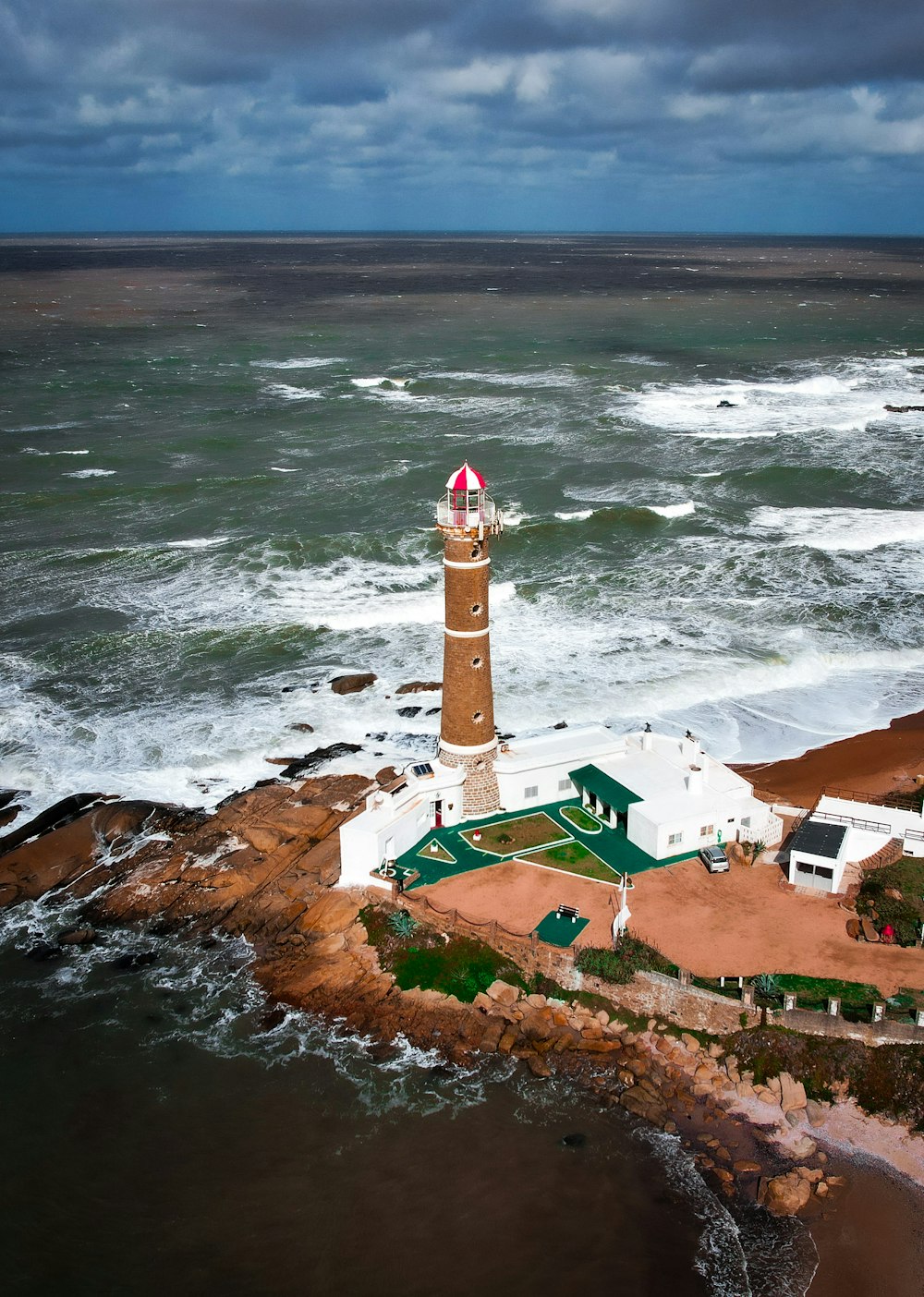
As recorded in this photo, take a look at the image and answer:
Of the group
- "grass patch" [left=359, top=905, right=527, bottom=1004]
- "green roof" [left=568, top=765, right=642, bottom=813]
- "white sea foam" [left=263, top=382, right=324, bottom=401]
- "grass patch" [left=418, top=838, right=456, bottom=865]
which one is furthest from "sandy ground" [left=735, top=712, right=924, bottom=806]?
"white sea foam" [left=263, top=382, right=324, bottom=401]

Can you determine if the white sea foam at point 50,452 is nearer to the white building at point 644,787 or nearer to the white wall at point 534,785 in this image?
the white building at point 644,787

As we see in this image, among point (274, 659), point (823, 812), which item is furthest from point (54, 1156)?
point (274, 659)

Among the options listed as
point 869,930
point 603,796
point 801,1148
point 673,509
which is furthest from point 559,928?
point 673,509

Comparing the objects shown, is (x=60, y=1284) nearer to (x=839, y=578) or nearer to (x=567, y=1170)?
(x=567, y=1170)

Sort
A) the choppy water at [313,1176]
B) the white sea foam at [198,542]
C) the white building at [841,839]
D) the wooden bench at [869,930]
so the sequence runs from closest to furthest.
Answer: the choppy water at [313,1176]
the wooden bench at [869,930]
the white building at [841,839]
the white sea foam at [198,542]

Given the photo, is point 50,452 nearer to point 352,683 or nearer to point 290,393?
point 290,393

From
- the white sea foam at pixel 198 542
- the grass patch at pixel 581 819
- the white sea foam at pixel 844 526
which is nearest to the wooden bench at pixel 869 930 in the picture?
the grass patch at pixel 581 819

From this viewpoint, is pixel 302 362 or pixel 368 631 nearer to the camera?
pixel 368 631
